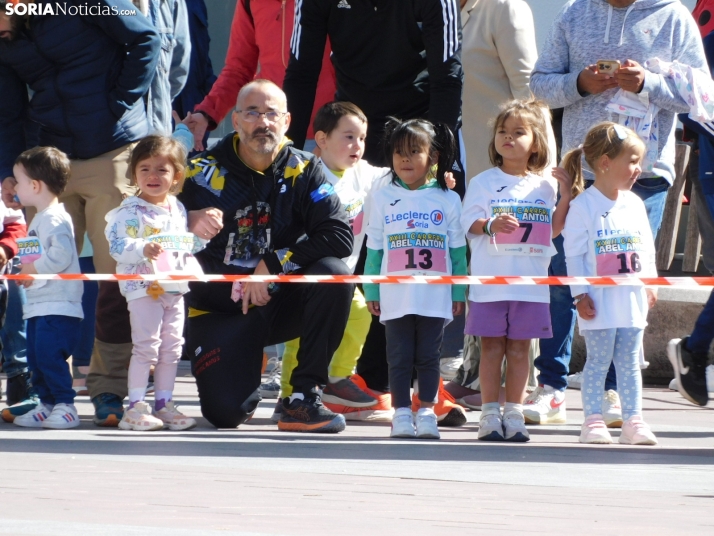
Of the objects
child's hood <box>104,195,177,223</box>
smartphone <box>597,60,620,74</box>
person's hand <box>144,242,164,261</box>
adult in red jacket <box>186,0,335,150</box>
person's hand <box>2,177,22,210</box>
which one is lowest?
person's hand <box>144,242,164,261</box>

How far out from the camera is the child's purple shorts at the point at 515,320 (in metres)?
5.68

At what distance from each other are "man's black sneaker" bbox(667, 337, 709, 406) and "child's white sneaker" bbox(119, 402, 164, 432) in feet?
8.27

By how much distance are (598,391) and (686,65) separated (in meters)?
1.67

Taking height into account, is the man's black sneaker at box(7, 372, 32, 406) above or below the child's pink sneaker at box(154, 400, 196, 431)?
above

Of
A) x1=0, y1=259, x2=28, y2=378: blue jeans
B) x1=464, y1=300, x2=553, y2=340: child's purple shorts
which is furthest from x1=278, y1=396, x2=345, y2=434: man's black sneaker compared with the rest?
x1=0, y1=259, x2=28, y2=378: blue jeans

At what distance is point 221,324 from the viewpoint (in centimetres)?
619

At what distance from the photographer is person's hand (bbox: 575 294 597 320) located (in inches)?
221

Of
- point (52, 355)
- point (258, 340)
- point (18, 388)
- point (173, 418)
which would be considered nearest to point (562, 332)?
point (258, 340)

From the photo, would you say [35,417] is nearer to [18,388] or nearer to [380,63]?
[18,388]

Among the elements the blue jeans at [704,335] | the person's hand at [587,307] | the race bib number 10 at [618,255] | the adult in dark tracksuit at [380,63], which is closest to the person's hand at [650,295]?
the race bib number 10 at [618,255]

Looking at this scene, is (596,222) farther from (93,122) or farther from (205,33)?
(205,33)

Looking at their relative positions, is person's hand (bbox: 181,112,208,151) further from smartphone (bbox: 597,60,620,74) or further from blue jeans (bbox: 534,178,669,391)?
smartphone (bbox: 597,60,620,74)

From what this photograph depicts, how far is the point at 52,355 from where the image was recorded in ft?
20.0

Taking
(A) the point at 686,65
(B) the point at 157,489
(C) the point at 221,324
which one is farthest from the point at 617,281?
(B) the point at 157,489
